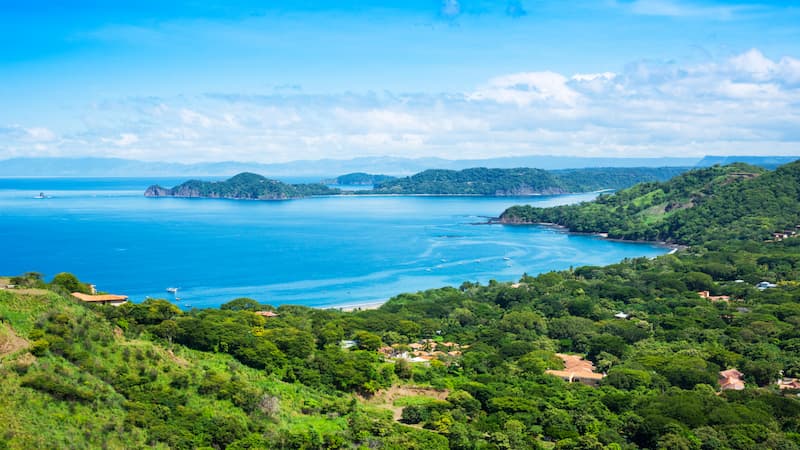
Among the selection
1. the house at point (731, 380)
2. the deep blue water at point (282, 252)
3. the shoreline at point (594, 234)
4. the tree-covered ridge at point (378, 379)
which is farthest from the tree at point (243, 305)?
the shoreline at point (594, 234)

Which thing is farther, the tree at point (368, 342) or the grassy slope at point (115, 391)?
the tree at point (368, 342)

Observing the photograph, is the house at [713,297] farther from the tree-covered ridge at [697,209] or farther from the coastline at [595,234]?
the tree-covered ridge at [697,209]

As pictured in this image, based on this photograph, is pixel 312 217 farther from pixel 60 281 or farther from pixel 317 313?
pixel 60 281

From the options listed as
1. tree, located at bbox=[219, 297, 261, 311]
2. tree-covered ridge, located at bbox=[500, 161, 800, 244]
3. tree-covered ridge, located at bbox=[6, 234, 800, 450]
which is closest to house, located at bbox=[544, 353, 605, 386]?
tree-covered ridge, located at bbox=[6, 234, 800, 450]

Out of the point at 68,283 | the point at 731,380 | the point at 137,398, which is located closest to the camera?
the point at 137,398

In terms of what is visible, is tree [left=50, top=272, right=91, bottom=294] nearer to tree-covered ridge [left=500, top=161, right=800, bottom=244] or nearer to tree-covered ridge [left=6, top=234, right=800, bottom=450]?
tree-covered ridge [left=6, top=234, right=800, bottom=450]

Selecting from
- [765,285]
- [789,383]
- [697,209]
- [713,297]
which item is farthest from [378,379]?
[697,209]

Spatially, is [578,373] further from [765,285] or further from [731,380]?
[765,285]
